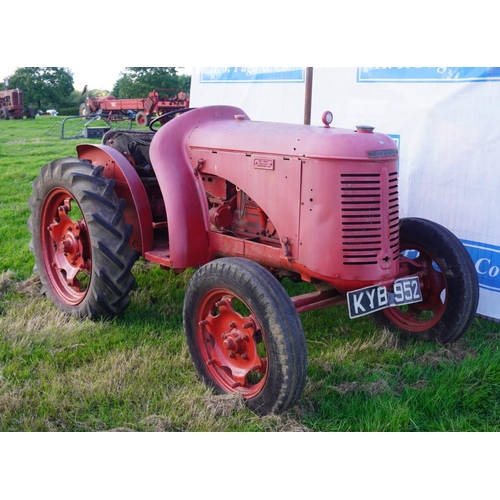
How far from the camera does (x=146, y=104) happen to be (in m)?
17.7

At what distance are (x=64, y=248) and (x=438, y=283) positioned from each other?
2.87 metres

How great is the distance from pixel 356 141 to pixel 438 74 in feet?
7.24

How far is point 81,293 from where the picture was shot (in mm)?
4625

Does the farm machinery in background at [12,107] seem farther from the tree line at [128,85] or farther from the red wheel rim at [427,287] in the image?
the red wheel rim at [427,287]

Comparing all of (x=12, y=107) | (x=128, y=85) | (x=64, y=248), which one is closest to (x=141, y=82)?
(x=128, y=85)

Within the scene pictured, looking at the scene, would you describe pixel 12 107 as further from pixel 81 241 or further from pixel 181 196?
pixel 181 196

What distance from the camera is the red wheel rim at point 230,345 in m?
3.24

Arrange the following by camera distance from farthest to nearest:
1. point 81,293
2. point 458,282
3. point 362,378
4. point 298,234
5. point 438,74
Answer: point 438,74, point 81,293, point 458,282, point 362,378, point 298,234

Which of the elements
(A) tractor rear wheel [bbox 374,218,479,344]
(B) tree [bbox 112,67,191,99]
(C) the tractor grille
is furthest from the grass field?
(B) tree [bbox 112,67,191,99]

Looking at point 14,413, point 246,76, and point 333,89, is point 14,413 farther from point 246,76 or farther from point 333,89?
point 246,76

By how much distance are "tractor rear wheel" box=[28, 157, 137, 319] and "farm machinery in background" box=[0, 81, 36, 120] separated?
2406 centimetres

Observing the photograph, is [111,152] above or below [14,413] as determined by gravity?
above

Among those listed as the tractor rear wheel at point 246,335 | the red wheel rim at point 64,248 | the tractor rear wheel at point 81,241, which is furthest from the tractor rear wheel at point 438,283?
the red wheel rim at point 64,248

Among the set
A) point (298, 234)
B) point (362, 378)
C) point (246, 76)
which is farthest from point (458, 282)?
point (246, 76)
